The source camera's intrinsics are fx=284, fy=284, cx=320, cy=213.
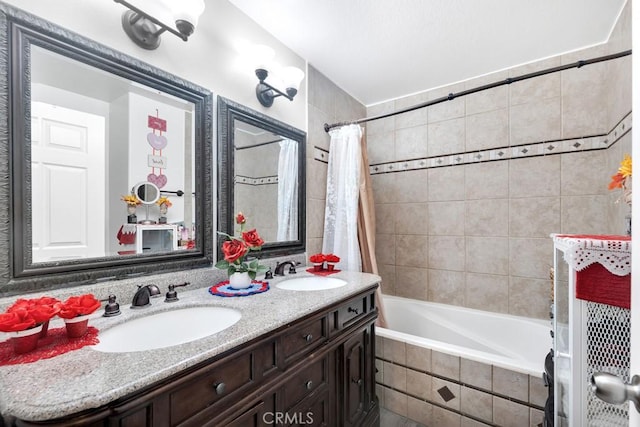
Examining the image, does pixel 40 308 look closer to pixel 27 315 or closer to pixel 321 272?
pixel 27 315

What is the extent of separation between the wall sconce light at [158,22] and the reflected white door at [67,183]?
0.41 metres

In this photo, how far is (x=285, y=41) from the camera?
6.51 ft

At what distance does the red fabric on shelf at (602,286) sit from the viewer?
77cm

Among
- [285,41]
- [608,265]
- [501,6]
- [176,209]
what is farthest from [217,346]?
[501,6]

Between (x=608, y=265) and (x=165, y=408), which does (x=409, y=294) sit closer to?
(x=608, y=265)

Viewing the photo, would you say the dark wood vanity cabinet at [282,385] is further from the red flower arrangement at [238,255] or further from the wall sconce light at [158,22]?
the wall sconce light at [158,22]

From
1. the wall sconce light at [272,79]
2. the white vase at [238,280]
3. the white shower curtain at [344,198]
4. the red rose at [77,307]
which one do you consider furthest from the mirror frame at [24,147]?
the white shower curtain at [344,198]

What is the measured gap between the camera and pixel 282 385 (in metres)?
1.03

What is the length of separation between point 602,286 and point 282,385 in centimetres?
105

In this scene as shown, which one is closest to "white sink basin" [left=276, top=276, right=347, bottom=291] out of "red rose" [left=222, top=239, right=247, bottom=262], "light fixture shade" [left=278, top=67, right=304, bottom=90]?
"red rose" [left=222, top=239, right=247, bottom=262]

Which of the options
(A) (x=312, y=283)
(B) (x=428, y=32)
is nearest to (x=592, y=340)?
(A) (x=312, y=283)

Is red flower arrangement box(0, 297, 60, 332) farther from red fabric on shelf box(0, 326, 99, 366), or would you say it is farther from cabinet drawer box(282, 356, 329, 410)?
cabinet drawer box(282, 356, 329, 410)

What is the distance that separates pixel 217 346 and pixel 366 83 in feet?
8.01

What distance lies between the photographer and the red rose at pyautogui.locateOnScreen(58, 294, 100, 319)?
771 millimetres
